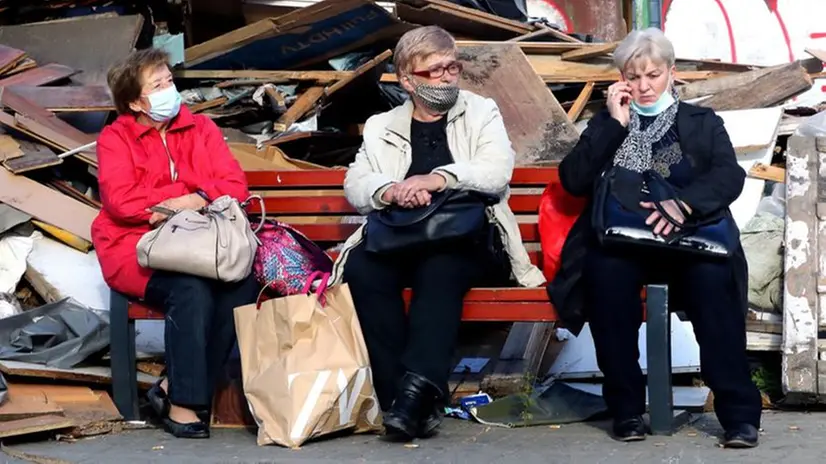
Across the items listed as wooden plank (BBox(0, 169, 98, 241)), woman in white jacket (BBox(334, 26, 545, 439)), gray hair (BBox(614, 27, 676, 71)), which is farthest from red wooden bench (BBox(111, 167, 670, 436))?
wooden plank (BBox(0, 169, 98, 241))

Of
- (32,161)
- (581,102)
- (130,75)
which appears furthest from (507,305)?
(32,161)

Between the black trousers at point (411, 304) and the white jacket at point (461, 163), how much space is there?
0.46ft

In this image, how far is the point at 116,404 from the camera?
571 cm

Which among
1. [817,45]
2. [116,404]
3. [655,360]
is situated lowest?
[116,404]

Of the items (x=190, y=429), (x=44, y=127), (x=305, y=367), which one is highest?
(x=44, y=127)

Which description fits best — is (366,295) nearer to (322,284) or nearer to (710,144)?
(322,284)

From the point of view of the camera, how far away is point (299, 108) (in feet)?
24.9

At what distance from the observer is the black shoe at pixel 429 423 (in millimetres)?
5215

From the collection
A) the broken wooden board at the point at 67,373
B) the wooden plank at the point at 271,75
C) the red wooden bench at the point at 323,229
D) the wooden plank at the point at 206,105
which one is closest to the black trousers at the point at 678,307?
the red wooden bench at the point at 323,229

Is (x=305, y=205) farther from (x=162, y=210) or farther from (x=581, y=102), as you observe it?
(x=581, y=102)

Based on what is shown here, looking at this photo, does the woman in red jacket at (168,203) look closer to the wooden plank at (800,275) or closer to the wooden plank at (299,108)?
the wooden plank at (299,108)

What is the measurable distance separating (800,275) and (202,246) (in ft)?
8.56

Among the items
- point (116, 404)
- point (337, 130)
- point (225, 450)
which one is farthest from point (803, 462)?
point (337, 130)

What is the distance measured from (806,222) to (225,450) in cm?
276
